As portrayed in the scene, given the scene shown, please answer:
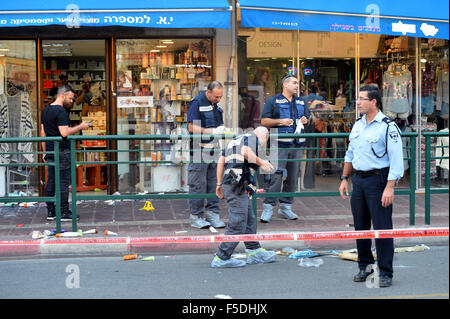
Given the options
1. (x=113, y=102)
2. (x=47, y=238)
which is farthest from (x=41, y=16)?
(x=47, y=238)

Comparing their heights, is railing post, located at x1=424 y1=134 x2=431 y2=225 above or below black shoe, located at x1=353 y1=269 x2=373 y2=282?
above

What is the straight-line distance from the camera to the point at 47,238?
788cm

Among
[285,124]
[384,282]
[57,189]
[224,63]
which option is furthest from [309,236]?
[224,63]

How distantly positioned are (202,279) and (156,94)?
5.61m

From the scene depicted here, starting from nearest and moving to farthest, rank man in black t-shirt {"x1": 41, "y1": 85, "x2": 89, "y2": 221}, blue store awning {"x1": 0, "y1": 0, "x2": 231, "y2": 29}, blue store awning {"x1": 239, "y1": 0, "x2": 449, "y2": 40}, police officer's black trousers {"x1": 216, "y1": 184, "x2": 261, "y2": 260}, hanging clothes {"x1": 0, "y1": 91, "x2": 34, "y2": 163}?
1. police officer's black trousers {"x1": 216, "y1": 184, "x2": 261, "y2": 260}
2. man in black t-shirt {"x1": 41, "y1": 85, "x2": 89, "y2": 221}
3. blue store awning {"x1": 0, "y1": 0, "x2": 231, "y2": 29}
4. blue store awning {"x1": 239, "y1": 0, "x2": 449, "y2": 40}
5. hanging clothes {"x1": 0, "y1": 91, "x2": 34, "y2": 163}

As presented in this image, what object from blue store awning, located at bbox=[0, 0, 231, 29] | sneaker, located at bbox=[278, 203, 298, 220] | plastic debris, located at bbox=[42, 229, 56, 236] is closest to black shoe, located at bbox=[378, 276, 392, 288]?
sneaker, located at bbox=[278, 203, 298, 220]

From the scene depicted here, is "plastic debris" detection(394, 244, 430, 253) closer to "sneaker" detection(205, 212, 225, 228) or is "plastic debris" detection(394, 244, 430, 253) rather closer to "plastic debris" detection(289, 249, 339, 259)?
"plastic debris" detection(289, 249, 339, 259)

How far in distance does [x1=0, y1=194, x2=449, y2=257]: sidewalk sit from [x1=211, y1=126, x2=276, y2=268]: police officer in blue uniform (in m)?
0.84

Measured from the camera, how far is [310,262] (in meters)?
6.98

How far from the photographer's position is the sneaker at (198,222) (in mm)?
8531

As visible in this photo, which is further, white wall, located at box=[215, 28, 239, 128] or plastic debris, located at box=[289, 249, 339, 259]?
white wall, located at box=[215, 28, 239, 128]

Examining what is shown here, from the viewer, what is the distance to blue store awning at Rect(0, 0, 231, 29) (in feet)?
31.2

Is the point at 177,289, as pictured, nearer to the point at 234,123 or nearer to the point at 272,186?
the point at 272,186

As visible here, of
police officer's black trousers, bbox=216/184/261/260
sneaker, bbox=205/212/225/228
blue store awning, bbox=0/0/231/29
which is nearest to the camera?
police officer's black trousers, bbox=216/184/261/260
